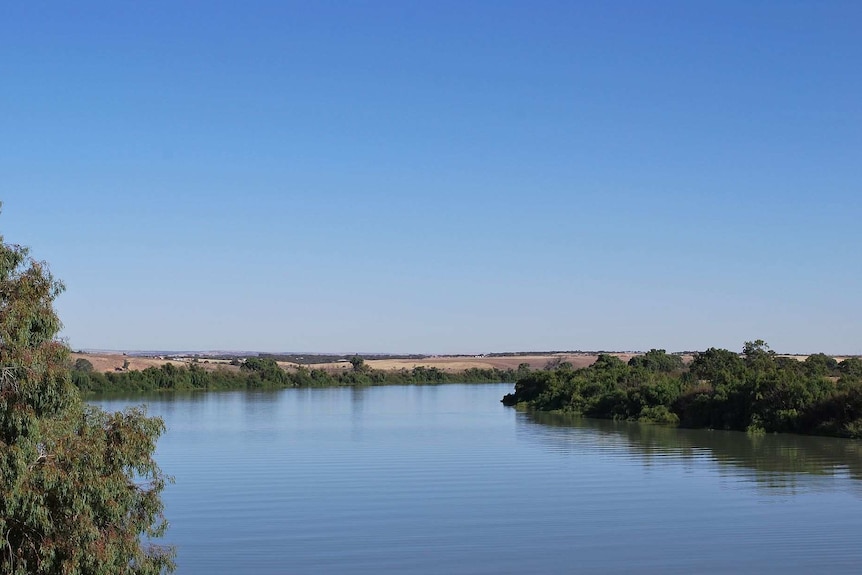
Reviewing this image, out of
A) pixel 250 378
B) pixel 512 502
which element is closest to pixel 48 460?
pixel 512 502

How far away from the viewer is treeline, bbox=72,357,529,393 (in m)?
121

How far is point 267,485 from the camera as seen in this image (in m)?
34.0

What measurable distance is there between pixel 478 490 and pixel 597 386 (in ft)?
150

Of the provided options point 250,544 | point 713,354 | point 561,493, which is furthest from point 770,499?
point 713,354

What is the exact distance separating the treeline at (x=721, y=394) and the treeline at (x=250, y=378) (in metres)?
38.1

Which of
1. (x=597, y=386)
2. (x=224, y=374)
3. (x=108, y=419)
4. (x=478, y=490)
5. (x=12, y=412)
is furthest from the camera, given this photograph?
(x=224, y=374)

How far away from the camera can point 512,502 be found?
1180 inches

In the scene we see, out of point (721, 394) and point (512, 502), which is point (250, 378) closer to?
point (721, 394)

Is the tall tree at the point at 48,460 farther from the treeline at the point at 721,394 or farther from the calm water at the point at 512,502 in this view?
the treeline at the point at 721,394

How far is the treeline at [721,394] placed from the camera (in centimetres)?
5231

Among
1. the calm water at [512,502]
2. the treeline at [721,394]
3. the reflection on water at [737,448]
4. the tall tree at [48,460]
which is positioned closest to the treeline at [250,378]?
the treeline at [721,394]

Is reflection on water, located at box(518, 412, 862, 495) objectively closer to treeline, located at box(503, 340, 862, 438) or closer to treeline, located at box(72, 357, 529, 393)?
treeline, located at box(503, 340, 862, 438)

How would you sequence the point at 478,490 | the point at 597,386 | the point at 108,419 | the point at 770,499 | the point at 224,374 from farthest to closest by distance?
the point at 224,374, the point at 597,386, the point at 478,490, the point at 770,499, the point at 108,419

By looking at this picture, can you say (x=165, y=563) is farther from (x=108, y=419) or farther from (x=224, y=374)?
(x=224, y=374)
